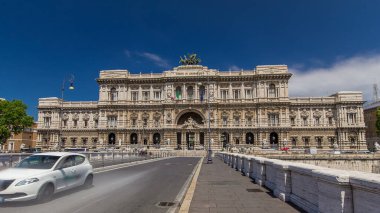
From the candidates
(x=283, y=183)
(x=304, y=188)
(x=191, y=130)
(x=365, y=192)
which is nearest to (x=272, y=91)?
(x=191, y=130)

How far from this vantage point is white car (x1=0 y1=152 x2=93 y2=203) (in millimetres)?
9234

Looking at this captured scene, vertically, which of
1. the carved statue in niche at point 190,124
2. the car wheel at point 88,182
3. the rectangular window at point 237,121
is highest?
the rectangular window at point 237,121

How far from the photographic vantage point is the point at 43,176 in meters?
10.0

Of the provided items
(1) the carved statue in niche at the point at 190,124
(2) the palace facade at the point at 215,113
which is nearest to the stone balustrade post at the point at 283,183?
(2) the palace facade at the point at 215,113

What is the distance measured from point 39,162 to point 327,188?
980 cm

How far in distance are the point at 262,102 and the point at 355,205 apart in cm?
6785

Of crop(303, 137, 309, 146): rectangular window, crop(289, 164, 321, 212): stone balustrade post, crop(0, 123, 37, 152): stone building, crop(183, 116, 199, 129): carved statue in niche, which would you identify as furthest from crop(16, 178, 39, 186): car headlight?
crop(0, 123, 37, 152): stone building

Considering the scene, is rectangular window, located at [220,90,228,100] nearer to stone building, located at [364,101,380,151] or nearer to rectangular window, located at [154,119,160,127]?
rectangular window, located at [154,119,160,127]

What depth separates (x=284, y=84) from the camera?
7238 centimetres

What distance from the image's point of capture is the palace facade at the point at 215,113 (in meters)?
71.8

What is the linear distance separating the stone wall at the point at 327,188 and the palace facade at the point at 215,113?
60359 mm

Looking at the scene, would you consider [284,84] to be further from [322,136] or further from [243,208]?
[243,208]

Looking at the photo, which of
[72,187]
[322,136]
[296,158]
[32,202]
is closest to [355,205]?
[32,202]

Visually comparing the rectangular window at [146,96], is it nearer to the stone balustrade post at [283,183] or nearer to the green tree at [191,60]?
the green tree at [191,60]
